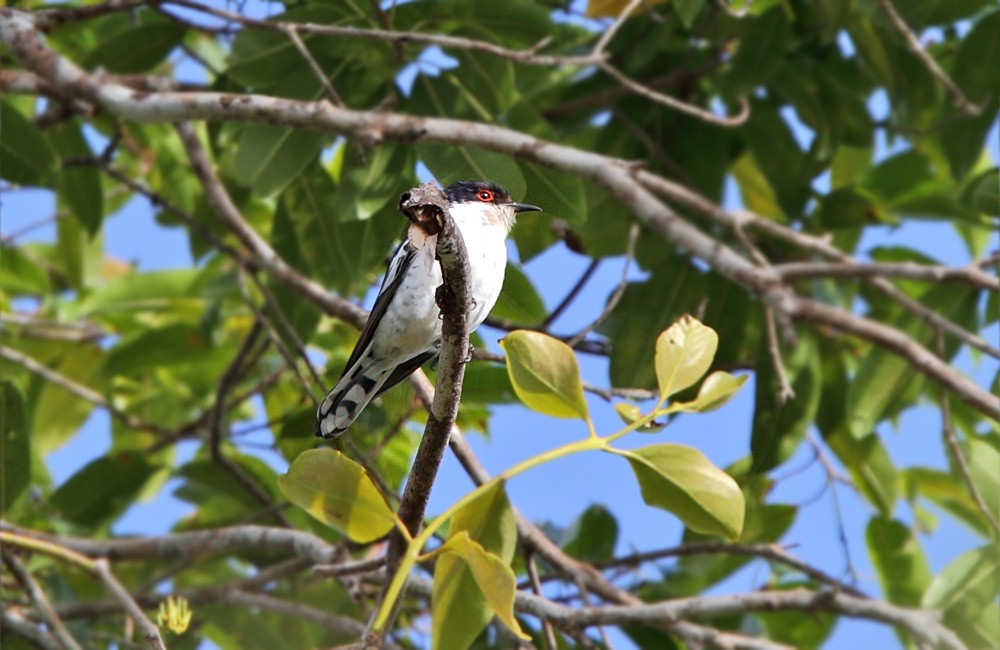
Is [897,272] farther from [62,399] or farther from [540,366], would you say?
[62,399]

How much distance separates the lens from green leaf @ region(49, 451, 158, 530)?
5.36 meters

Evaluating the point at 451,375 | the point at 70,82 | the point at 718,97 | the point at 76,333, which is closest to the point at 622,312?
the point at 451,375

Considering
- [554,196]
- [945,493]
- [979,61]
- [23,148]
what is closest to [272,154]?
[23,148]

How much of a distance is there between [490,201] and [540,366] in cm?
66

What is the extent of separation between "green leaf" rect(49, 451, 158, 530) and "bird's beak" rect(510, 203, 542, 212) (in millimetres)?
3627

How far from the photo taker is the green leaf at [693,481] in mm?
1735

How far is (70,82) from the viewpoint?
404cm

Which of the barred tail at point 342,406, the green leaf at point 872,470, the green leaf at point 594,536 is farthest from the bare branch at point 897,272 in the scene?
the barred tail at point 342,406

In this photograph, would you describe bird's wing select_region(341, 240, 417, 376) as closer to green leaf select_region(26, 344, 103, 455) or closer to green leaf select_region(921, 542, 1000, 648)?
green leaf select_region(921, 542, 1000, 648)

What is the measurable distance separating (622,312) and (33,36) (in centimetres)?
232

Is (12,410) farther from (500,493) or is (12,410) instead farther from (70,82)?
(500,493)

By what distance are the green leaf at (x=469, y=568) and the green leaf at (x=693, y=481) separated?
20 centimetres

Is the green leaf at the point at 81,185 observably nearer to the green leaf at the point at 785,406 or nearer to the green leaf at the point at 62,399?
the green leaf at the point at 62,399

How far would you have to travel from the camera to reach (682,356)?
1.79 m
